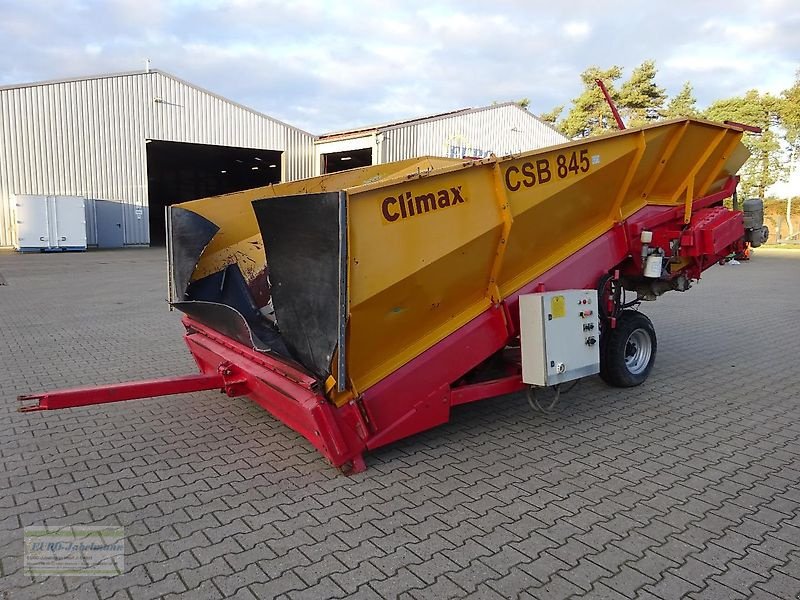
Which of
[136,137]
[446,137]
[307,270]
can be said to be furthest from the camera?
[446,137]

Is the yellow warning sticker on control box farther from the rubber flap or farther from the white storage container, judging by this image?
the white storage container

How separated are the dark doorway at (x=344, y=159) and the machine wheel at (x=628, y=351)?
71.5 feet

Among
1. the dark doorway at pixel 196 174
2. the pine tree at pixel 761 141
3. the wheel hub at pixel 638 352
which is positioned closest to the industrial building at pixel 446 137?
the dark doorway at pixel 196 174

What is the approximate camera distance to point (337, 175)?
5.09 metres

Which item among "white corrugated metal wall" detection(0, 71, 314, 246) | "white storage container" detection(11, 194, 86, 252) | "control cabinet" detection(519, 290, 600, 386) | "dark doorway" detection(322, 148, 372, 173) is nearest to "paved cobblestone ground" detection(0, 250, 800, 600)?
"control cabinet" detection(519, 290, 600, 386)

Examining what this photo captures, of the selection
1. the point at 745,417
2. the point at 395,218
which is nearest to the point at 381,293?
the point at 395,218

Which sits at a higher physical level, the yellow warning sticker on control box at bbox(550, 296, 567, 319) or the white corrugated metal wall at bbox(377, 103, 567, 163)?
the white corrugated metal wall at bbox(377, 103, 567, 163)

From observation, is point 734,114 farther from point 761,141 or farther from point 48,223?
point 48,223

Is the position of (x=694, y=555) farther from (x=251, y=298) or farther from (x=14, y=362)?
(x=14, y=362)

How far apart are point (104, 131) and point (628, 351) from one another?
21.9m

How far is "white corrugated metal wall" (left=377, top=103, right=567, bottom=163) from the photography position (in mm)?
22391

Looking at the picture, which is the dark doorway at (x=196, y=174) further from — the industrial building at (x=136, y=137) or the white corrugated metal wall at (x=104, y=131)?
the white corrugated metal wall at (x=104, y=131)

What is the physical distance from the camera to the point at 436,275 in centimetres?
337

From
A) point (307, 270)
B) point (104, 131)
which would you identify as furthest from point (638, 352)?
point (104, 131)
